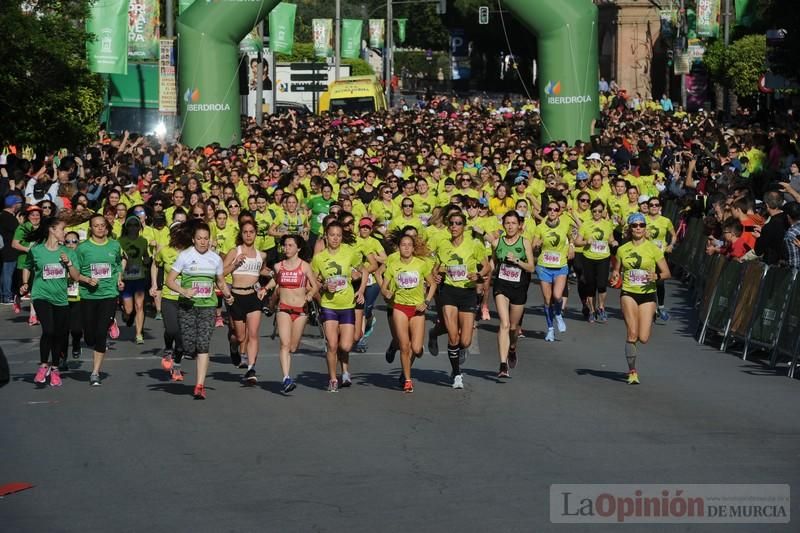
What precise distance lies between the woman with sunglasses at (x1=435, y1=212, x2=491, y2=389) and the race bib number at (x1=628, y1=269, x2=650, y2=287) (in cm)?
140

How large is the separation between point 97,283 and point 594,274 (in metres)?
6.99

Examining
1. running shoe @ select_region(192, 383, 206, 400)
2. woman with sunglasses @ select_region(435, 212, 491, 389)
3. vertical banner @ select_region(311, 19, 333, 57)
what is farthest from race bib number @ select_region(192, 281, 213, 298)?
vertical banner @ select_region(311, 19, 333, 57)

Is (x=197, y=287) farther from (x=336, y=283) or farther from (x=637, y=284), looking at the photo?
(x=637, y=284)

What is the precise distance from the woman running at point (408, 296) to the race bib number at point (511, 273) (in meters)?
1.34

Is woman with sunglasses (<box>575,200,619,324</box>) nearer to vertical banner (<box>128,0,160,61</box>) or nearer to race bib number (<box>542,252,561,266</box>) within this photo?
race bib number (<box>542,252,561,266</box>)

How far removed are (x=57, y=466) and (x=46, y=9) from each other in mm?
18512

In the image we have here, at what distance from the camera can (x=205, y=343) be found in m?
13.8

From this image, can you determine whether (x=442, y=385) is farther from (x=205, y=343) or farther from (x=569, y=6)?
(x=569, y=6)

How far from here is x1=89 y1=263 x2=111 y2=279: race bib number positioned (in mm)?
15109

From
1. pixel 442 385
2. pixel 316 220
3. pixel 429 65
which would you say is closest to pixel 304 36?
pixel 429 65

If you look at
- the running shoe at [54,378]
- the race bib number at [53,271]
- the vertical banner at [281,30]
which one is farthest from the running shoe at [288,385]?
the vertical banner at [281,30]

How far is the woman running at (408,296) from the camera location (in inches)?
559

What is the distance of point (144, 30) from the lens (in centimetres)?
3625

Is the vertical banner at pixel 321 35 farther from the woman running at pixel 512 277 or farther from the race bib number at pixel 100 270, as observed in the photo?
the race bib number at pixel 100 270
